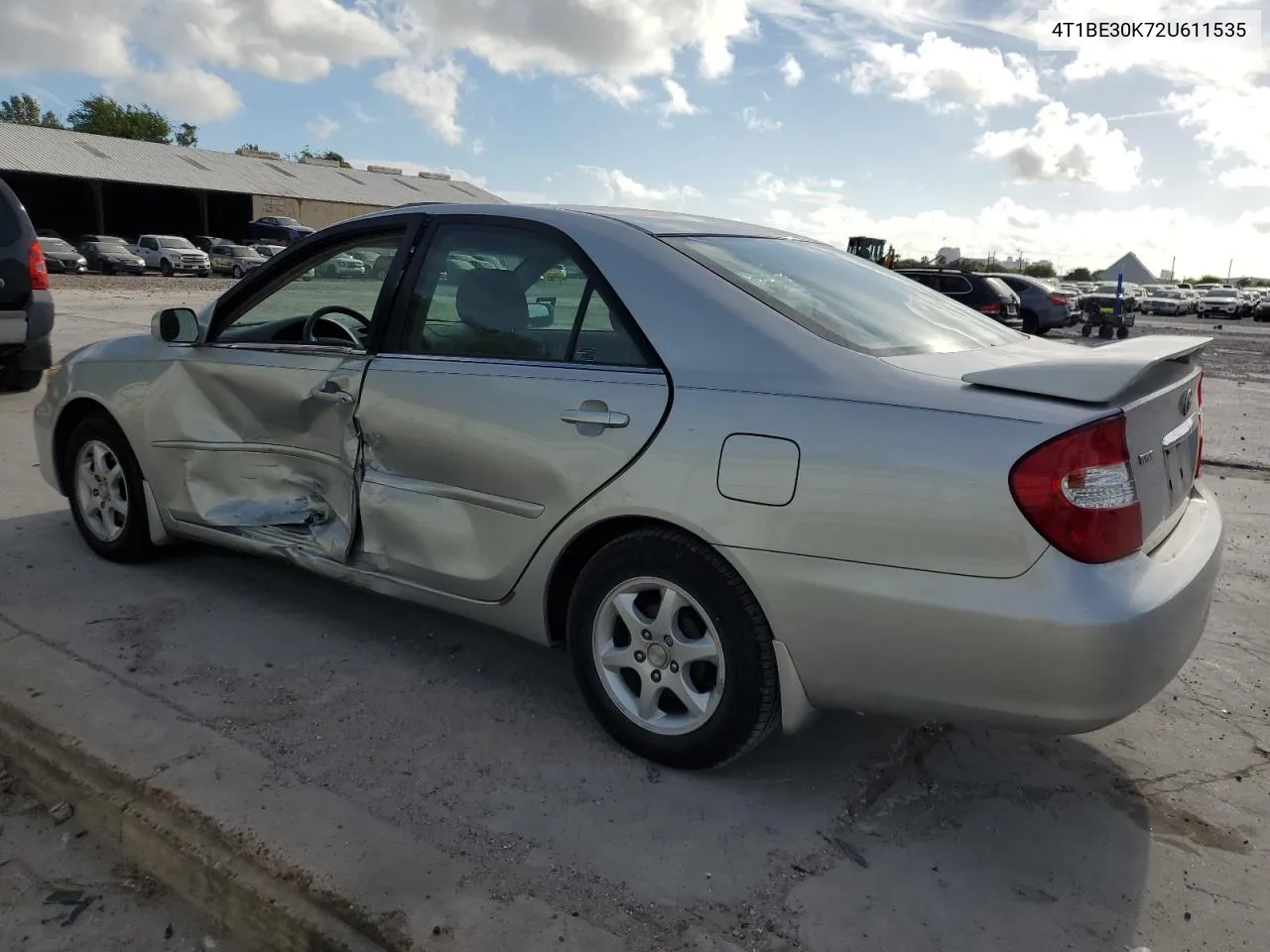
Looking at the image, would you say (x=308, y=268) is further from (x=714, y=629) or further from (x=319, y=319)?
(x=714, y=629)

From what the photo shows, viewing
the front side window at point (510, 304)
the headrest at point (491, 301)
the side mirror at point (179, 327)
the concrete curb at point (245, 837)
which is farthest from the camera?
the side mirror at point (179, 327)

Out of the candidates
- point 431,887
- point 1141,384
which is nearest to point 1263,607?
point 1141,384

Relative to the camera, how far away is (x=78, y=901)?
245 centimetres

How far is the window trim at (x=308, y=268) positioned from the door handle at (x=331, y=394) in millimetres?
151

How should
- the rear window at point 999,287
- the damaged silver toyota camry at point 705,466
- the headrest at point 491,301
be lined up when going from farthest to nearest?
the rear window at point 999,287 < the headrest at point 491,301 < the damaged silver toyota camry at point 705,466

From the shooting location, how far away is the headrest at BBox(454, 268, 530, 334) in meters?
3.27

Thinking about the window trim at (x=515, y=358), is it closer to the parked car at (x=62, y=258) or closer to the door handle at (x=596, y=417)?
the door handle at (x=596, y=417)

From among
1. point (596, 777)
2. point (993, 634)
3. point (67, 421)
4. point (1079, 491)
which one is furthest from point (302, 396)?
point (1079, 491)

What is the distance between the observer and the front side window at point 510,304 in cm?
304

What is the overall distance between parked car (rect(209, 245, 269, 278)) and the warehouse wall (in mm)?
8580

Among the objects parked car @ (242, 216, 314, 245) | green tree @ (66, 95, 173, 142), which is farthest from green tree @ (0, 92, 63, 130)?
parked car @ (242, 216, 314, 245)

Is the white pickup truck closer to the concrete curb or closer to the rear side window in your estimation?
the rear side window

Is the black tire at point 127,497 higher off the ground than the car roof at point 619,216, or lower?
lower

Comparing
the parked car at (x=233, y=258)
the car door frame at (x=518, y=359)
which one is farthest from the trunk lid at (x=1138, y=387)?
the parked car at (x=233, y=258)
